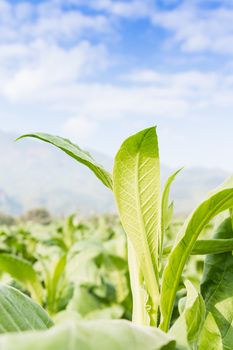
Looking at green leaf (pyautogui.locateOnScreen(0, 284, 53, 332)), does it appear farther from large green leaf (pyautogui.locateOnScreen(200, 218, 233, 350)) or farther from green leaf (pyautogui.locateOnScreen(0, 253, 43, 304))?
green leaf (pyautogui.locateOnScreen(0, 253, 43, 304))

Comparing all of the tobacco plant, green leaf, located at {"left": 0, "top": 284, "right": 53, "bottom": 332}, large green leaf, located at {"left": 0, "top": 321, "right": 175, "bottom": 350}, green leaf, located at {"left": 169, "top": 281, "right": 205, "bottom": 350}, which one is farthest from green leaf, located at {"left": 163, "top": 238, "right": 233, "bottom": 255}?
large green leaf, located at {"left": 0, "top": 321, "right": 175, "bottom": 350}

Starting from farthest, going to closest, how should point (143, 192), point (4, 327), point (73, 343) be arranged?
1. point (143, 192)
2. point (4, 327)
3. point (73, 343)

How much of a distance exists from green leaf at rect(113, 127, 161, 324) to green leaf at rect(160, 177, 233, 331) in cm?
3

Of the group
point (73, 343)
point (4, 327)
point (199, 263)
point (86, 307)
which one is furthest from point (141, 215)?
point (199, 263)

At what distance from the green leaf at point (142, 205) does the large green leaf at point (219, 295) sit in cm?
12

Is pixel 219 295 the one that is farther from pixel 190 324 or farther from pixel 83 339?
pixel 83 339

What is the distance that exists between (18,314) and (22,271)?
1.92 m

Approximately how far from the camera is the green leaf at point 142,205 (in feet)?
2.48

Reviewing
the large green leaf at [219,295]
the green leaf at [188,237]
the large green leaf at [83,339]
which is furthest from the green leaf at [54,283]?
the large green leaf at [83,339]

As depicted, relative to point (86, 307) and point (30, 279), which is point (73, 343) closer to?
point (30, 279)

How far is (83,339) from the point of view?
0.38 m

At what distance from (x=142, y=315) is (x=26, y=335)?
17.2 inches

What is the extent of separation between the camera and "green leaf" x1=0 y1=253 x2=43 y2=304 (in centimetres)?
243

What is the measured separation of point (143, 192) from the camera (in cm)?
77
